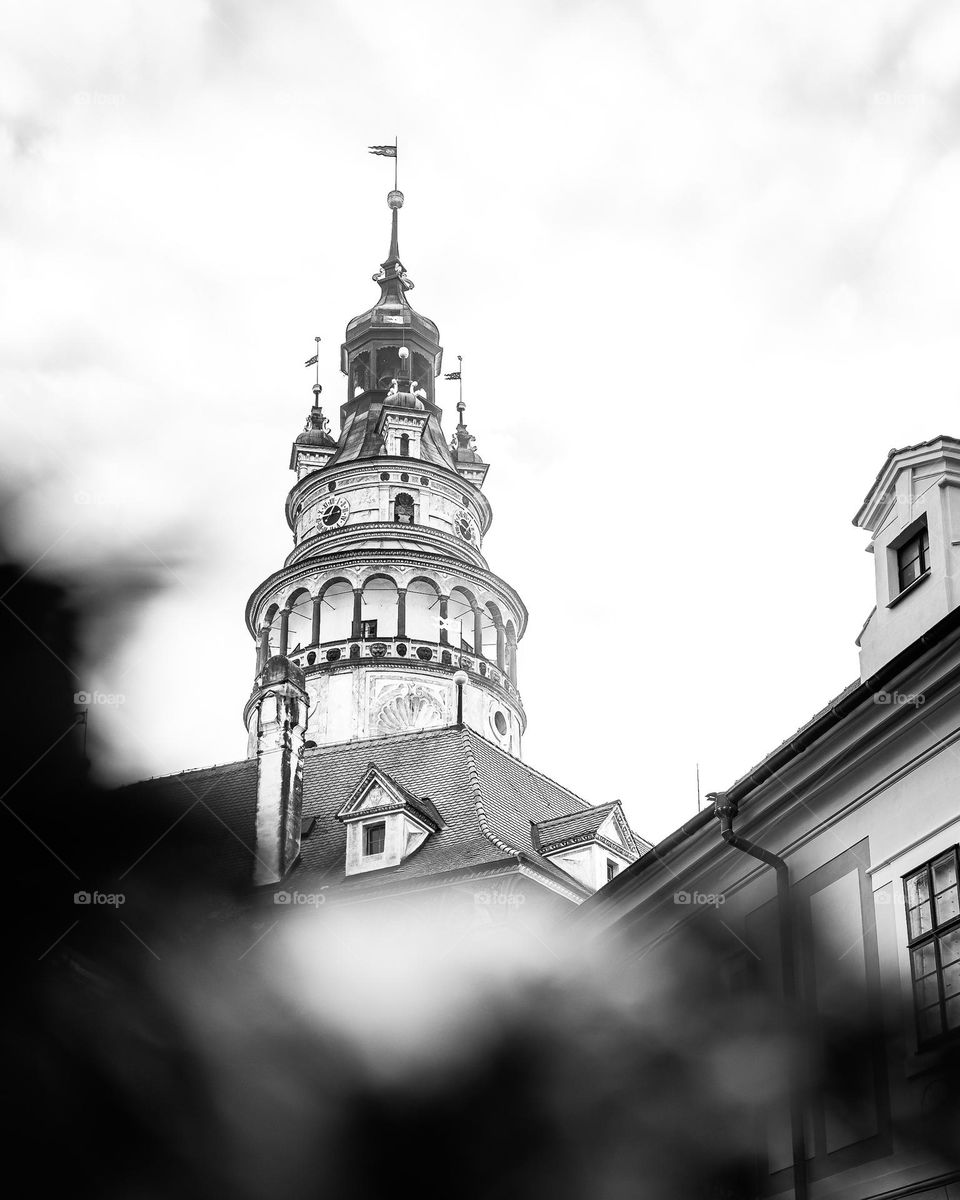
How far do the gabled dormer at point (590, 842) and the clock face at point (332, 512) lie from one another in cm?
Result: 1735

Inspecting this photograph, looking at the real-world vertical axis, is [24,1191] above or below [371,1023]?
below

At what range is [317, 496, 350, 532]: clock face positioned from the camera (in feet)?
154

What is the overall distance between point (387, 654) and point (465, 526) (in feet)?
22.2

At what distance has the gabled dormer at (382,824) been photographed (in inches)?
1162

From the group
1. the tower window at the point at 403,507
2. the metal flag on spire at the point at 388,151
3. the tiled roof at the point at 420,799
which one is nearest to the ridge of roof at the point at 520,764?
the tiled roof at the point at 420,799

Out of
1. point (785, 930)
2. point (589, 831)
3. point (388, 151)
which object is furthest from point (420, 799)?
point (388, 151)

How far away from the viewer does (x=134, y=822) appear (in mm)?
26781

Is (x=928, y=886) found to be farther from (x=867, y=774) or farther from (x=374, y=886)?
(x=374, y=886)

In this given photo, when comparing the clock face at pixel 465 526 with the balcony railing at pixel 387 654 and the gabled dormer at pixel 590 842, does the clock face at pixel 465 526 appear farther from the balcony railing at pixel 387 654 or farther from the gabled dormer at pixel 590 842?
the gabled dormer at pixel 590 842

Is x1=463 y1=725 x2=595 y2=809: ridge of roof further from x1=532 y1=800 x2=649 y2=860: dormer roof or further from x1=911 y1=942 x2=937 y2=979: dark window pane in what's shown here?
x1=911 y1=942 x2=937 y2=979: dark window pane

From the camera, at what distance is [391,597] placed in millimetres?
44188

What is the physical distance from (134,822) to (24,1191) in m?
11.2

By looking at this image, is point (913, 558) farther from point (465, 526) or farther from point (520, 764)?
point (465, 526)

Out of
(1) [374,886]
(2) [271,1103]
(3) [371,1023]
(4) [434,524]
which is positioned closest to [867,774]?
(2) [271,1103]
